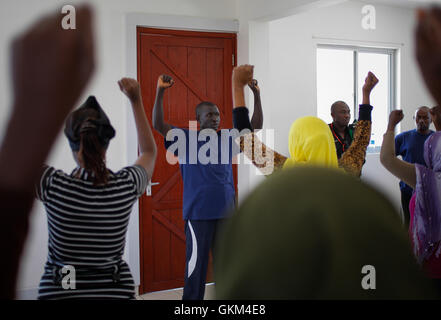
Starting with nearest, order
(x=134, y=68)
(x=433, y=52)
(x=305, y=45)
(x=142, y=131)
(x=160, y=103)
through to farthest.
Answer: (x=142, y=131)
(x=160, y=103)
(x=433, y=52)
(x=134, y=68)
(x=305, y=45)

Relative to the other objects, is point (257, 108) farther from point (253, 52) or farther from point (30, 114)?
point (30, 114)

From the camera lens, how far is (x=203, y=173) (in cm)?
259

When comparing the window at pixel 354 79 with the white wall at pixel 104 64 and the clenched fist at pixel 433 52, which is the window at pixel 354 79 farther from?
the clenched fist at pixel 433 52

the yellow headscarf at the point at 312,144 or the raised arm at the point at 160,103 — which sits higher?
the raised arm at the point at 160,103

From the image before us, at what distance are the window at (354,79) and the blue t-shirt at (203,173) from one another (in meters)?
2.59

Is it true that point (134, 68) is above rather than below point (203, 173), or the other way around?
above

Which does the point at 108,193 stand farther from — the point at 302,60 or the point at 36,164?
the point at 302,60

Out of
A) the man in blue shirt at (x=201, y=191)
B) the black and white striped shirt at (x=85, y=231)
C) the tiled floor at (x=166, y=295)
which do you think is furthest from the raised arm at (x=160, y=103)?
the tiled floor at (x=166, y=295)

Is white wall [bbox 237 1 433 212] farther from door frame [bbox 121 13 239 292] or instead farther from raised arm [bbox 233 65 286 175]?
raised arm [bbox 233 65 286 175]

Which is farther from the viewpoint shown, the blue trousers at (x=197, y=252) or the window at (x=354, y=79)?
the window at (x=354, y=79)

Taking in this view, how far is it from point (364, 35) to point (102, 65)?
326cm

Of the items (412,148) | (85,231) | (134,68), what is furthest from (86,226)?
(412,148)

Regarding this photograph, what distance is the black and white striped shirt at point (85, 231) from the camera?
144 centimetres

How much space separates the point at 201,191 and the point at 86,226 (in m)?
1.16
